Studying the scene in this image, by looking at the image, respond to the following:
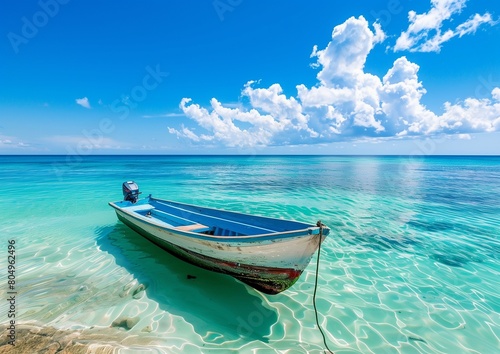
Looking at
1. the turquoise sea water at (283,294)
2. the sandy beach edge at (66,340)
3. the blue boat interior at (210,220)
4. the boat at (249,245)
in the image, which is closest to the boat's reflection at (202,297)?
the turquoise sea water at (283,294)

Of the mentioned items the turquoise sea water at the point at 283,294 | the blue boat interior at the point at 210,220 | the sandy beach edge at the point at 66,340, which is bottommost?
the turquoise sea water at the point at 283,294

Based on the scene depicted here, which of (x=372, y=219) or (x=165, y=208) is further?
(x=372, y=219)

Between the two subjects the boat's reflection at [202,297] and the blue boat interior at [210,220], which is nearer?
the boat's reflection at [202,297]

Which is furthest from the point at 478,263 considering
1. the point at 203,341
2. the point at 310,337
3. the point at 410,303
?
the point at 203,341

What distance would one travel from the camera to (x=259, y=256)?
4934 mm

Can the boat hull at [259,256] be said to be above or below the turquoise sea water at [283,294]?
above

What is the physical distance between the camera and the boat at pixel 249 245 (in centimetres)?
454

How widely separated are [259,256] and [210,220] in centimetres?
391

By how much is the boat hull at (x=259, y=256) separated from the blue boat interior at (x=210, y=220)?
0.62 meters

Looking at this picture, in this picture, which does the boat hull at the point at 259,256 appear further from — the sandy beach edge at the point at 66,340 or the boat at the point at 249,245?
the sandy beach edge at the point at 66,340

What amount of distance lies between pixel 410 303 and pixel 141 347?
5.98m

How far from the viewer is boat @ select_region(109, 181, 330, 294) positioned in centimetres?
454

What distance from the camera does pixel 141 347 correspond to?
4.33 m

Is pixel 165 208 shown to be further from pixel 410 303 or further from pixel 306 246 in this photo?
pixel 410 303
